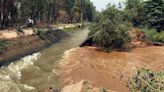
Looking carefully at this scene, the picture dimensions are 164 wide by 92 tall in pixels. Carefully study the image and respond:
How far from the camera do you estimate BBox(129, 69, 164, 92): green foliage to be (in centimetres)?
1616

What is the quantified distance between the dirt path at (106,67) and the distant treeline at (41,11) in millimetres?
18642

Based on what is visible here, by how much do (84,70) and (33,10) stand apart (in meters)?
42.8

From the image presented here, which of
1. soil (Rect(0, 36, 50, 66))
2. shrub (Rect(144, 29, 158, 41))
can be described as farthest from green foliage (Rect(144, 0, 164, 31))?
soil (Rect(0, 36, 50, 66))

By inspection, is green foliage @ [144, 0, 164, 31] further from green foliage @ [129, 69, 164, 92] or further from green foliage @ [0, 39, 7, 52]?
green foliage @ [129, 69, 164, 92]

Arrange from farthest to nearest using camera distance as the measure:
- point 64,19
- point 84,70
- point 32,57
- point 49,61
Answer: point 64,19, point 32,57, point 49,61, point 84,70

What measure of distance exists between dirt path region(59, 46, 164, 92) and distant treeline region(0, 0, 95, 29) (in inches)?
734

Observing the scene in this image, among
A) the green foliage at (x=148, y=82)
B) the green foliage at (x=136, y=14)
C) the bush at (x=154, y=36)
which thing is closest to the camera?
the green foliage at (x=148, y=82)

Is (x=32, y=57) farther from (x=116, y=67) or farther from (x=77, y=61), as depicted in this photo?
(x=116, y=67)

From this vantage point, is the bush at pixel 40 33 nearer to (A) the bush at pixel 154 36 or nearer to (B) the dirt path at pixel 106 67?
(B) the dirt path at pixel 106 67

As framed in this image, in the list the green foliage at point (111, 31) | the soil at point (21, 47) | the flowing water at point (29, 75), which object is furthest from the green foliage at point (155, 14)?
the flowing water at point (29, 75)

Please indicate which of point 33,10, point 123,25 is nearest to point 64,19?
point 33,10

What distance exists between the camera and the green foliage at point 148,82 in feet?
Result: 53.0

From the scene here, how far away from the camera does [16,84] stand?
21.2 metres

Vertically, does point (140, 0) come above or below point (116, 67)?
above
